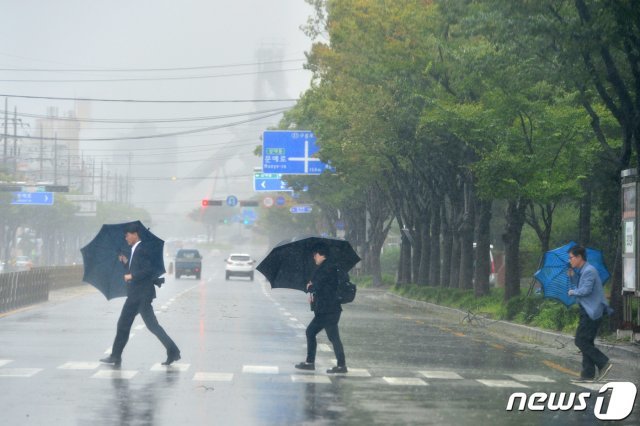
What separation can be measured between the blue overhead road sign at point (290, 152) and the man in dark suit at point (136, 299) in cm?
3884

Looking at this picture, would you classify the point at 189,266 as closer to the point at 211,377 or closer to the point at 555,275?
the point at 555,275

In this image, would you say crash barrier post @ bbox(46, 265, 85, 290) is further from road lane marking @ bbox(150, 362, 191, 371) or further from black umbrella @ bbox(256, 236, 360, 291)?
road lane marking @ bbox(150, 362, 191, 371)

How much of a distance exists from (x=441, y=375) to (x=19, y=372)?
566 centimetres

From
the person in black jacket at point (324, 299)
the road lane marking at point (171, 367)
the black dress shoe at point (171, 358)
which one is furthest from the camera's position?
the black dress shoe at point (171, 358)

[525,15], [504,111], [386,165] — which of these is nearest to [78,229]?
[386,165]

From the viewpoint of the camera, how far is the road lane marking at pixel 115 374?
16078 millimetres

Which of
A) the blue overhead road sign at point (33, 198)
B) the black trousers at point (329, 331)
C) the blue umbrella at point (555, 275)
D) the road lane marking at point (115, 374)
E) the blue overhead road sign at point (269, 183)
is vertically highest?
the blue overhead road sign at point (269, 183)

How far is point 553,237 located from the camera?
5125 cm

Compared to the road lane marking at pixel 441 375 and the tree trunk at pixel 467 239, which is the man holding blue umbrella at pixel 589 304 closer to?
the road lane marking at pixel 441 375

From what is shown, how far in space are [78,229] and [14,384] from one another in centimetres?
12196

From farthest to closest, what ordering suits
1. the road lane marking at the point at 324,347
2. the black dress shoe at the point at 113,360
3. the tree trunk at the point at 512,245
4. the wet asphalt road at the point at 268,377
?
the tree trunk at the point at 512,245
the road lane marking at the point at 324,347
the black dress shoe at the point at 113,360
the wet asphalt road at the point at 268,377

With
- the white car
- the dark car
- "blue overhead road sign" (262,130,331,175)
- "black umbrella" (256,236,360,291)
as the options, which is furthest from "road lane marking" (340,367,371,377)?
the dark car

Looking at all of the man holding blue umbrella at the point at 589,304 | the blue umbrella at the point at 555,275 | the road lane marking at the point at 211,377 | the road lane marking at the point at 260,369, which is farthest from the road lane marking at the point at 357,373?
the blue umbrella at the point at 555,275

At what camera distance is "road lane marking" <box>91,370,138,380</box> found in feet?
52.7
